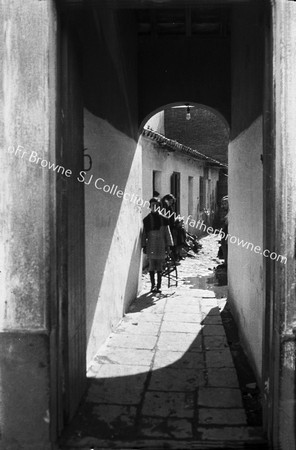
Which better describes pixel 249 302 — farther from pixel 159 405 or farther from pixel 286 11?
pixel 286 11

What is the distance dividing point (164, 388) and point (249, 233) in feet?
6.68

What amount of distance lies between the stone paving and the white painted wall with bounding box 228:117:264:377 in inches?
18.1

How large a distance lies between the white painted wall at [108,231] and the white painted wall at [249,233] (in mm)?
1751

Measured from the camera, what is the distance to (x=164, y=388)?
4645 mm

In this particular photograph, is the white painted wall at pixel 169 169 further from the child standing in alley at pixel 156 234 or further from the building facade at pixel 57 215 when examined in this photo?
the building facade at pixel 57 215

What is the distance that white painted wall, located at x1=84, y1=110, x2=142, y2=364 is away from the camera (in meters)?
5.21

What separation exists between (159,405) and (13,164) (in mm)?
2521

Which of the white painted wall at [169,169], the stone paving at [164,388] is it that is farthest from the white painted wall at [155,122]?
the stone paving at [164,388]

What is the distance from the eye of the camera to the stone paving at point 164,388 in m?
3.68

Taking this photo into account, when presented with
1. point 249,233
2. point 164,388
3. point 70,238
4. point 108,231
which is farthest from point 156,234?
point 70,238

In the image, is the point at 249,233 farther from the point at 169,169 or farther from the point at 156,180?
the point at 169,169

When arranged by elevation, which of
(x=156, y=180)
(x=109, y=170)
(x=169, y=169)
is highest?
(x=169, y=169)

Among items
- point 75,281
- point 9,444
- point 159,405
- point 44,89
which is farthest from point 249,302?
point 44,89

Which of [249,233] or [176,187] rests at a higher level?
[176,187]
